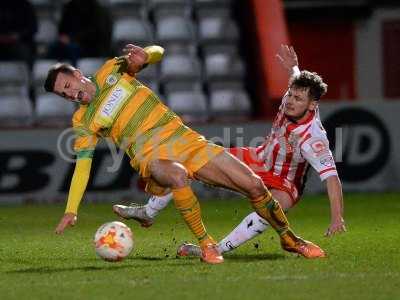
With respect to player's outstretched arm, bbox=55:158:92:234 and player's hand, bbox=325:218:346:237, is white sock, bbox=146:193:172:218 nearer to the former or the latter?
player's outstretched arm, bbox=55:158:92:234

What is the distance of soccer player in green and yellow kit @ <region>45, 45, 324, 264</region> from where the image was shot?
25.3ft

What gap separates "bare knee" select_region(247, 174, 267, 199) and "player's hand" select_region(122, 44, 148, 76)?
1.15 m

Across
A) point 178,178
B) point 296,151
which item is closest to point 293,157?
point 296,151

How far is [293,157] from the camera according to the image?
26.7 ft

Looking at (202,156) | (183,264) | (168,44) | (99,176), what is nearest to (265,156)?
(202,156)

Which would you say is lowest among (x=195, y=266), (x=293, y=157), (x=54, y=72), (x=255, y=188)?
(x=195, y=266)

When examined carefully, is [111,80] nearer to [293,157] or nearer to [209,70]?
[293,157]

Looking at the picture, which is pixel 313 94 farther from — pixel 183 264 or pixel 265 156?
pixel 183 264

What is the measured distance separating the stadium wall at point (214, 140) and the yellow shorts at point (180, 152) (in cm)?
Answer: 517

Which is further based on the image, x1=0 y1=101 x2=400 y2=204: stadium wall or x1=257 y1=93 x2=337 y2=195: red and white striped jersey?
x1=0 y1=101 x2=400 y2=204: stadium wall

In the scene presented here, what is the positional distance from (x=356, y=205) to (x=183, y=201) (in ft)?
16.8

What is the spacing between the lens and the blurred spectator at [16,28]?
48.8 feet

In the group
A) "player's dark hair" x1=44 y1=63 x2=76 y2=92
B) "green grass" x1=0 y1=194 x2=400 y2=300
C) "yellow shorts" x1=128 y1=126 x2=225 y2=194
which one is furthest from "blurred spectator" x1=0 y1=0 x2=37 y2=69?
"yellow shorts" x1=128 y1=126 x2=225 y2=194

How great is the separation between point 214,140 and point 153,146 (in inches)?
209
